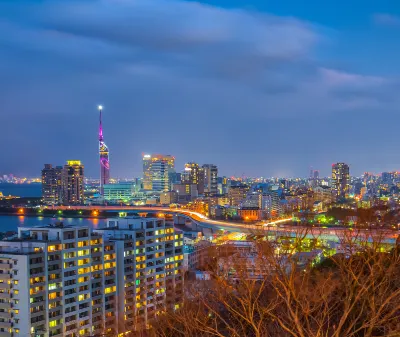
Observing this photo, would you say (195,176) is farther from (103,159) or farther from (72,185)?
(72,185)

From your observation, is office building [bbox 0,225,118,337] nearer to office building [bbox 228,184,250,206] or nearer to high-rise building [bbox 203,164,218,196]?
office building [bbox 228,184,250,206]

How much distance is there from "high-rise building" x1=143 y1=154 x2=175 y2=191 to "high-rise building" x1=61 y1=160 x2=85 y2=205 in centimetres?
794

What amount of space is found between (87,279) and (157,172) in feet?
105

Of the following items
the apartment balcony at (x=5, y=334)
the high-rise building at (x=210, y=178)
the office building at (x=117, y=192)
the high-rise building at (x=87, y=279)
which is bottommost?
the apartment balcony at (x=5, y=334)

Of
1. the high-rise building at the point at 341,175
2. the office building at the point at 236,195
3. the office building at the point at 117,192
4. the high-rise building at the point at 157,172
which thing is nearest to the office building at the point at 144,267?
the office building at the point at 236,195

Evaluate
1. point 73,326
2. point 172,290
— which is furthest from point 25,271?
point 172,290

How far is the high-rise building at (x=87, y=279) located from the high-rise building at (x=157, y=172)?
97.9ft

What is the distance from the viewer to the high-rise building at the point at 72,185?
3017cm

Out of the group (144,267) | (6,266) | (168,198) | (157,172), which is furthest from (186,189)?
(6,266)

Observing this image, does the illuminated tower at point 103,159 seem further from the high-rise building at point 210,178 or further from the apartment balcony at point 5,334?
the apartment balcony at point 5,334

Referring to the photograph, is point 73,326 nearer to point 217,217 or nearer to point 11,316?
point 11,316

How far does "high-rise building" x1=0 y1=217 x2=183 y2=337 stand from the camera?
5.56 metres

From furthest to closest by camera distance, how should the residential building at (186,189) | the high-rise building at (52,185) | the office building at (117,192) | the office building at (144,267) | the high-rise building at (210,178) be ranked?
the high-rise building at (210,178), the office building at (117,192), the residential building at (186,189), the high-rise building at (52,185), the office building at (144,267)

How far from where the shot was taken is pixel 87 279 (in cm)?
631
